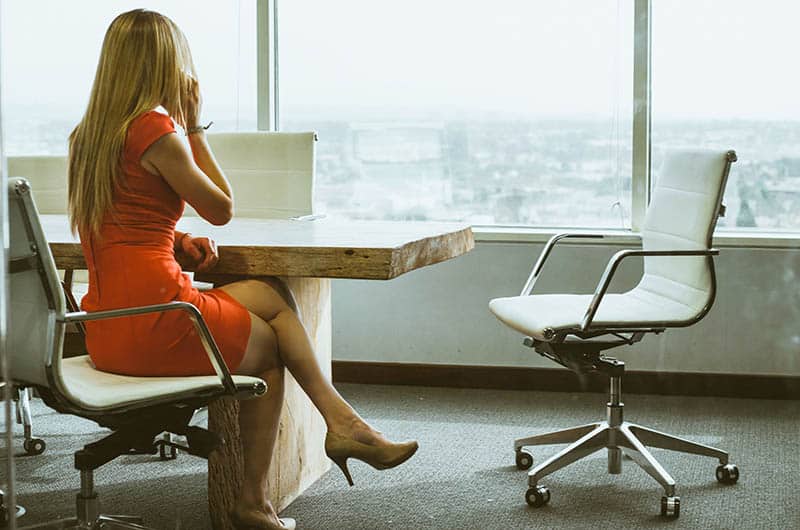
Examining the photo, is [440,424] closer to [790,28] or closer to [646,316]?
[646,316]

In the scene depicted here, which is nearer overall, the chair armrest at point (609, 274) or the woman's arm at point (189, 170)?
the woman's arm at point (189, 170)

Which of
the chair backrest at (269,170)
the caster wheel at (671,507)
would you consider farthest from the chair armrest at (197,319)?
the chair backrest at (269,170)

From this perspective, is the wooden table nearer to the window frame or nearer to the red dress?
the red dress

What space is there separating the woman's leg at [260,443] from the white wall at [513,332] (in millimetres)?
1561

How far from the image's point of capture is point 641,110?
3.69 metres

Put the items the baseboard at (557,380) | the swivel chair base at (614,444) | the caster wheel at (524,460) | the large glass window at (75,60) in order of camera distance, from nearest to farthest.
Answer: the large glass window at (75,60), the swivel chair base at (614,444), the caster wheel at (524,460), the baseboard at (557,380)

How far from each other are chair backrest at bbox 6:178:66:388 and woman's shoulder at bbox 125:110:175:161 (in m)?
0.30

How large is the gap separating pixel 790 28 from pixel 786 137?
35cm

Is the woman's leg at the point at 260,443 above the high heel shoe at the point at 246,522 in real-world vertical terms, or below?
above

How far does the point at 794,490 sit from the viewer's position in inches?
105

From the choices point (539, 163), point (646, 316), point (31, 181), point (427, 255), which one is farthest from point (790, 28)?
point (31, 181)

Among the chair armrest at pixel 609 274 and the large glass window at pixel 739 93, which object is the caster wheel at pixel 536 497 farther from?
the large glass window at pixel 739 93

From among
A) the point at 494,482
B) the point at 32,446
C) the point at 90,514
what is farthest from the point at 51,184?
the point at 494,482

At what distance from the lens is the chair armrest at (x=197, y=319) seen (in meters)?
1.94
